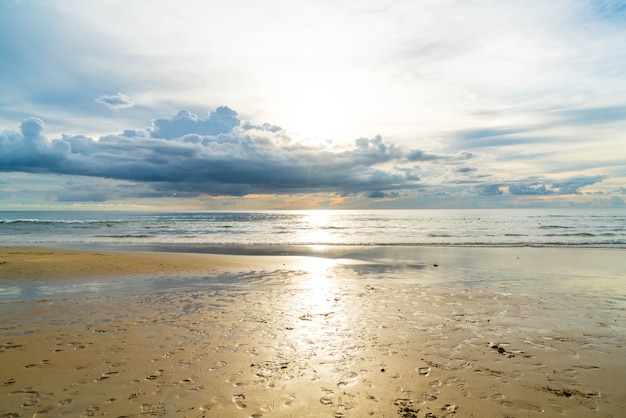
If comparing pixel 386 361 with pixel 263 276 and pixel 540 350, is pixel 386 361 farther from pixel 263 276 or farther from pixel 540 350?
pixel 263 276

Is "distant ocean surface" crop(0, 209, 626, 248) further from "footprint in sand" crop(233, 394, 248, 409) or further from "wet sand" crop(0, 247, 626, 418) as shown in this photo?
"footprint in sand" crop(233, 394, 248, 409)

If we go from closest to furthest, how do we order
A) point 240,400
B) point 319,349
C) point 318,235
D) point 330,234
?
point 240,400 → point 319,349 → point 318,235 → point 330,234

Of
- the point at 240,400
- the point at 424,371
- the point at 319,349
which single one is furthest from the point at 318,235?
the point at 240,400

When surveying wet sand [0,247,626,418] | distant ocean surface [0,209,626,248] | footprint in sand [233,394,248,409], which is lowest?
distant ocean surface [0,209,626,248]

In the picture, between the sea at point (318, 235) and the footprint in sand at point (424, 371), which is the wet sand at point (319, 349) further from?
the sea at point (318, 235)

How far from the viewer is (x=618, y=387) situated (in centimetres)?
591

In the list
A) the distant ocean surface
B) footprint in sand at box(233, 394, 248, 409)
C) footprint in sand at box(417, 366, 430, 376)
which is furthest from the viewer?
the distant ocean surface

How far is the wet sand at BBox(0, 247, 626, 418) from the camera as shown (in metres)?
5.44

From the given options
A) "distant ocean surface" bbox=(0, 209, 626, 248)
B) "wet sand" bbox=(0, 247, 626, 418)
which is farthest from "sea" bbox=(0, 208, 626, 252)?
"wet sand" bbox=(0, 247, 626, 418)

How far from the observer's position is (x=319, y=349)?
7.50 metres

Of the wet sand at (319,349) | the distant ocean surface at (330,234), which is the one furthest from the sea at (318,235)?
the wet sand at (319,349)

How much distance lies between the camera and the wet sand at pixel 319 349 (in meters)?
5.44

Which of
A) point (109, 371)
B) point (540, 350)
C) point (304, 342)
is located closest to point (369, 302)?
point (304, 342)

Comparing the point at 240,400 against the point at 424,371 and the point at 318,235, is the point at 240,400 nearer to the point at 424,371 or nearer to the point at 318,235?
the point at 424,371
